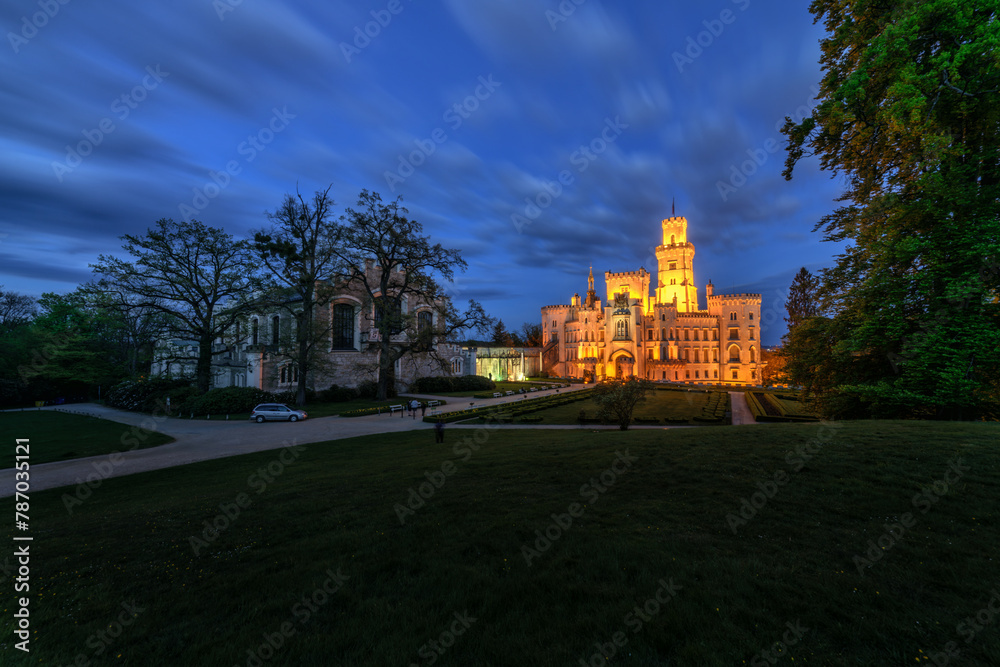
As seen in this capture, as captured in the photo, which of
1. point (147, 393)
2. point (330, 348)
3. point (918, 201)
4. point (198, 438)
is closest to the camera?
point (918, 201)

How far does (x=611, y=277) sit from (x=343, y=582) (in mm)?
75620

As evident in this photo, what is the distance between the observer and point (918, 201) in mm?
11164

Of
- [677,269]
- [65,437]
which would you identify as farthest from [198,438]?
[677,269]

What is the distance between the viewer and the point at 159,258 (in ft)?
85.8

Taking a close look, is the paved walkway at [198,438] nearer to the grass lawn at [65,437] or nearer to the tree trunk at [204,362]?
the grass lawn at [65,437]

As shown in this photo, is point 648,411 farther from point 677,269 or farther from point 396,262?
point 677,269

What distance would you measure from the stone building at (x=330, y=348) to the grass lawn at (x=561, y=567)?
2535 cm

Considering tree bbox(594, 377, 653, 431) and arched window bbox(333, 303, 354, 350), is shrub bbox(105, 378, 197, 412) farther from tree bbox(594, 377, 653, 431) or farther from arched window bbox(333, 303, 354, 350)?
tree bbox(594, 377, 653, 431)

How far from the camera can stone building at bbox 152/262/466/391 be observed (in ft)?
110

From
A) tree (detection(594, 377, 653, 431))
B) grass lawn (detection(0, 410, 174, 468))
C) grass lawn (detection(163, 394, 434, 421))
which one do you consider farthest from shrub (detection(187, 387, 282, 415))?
tree (detection(594, 377, 653, 431))

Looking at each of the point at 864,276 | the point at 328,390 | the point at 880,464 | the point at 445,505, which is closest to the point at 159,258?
the point at 328,390

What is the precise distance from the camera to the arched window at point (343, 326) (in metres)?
38.2

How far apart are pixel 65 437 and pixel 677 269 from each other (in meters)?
84.6

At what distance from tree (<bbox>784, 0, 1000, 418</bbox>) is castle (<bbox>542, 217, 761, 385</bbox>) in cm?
4947
